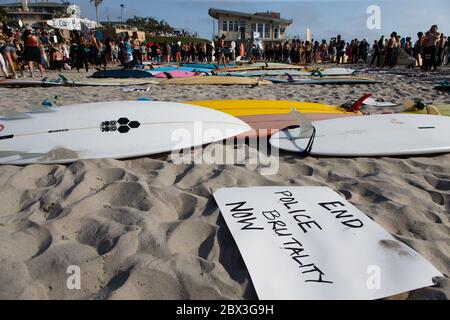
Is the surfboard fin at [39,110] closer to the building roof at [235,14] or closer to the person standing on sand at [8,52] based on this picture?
the person standing on sand at [8,52]

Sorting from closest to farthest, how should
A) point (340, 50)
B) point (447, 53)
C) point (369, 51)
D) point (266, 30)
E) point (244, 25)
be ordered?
point (447, 53)
point (340, 50)
point (369, 51)
point (244, 25)
point (266, 30)

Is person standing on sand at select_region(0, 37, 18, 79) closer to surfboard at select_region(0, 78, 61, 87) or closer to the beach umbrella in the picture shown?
surfboard at select_region(0, 78, 61, 87)

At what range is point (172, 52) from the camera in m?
18.6

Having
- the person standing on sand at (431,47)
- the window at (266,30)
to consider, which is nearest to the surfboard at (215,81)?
the person standing on sand at (431,47)

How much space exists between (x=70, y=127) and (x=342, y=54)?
16005 millimetres

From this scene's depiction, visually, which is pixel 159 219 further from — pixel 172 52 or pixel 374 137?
pixel 172 52

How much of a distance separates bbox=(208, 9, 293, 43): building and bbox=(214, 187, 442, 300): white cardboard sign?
1177 inches

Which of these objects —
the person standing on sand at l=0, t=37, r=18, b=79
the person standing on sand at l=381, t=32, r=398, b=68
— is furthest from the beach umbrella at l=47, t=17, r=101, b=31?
the person standing on sand at l=381, t=32, r=398, b=68

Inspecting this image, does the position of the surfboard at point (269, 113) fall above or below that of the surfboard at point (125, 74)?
below

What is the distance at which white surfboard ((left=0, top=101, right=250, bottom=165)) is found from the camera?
232 centimetres

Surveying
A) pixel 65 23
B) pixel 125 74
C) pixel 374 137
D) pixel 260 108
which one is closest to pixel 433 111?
pixel 374 137

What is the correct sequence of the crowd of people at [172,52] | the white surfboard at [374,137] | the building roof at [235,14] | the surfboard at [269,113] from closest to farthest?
the white surfboard at [374,137] < the surfboard at [269,113] < the crowd of people at [172,52] < the building roof at [235,14]

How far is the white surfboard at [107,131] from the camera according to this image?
7.61 ft

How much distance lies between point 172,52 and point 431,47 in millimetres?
13238
